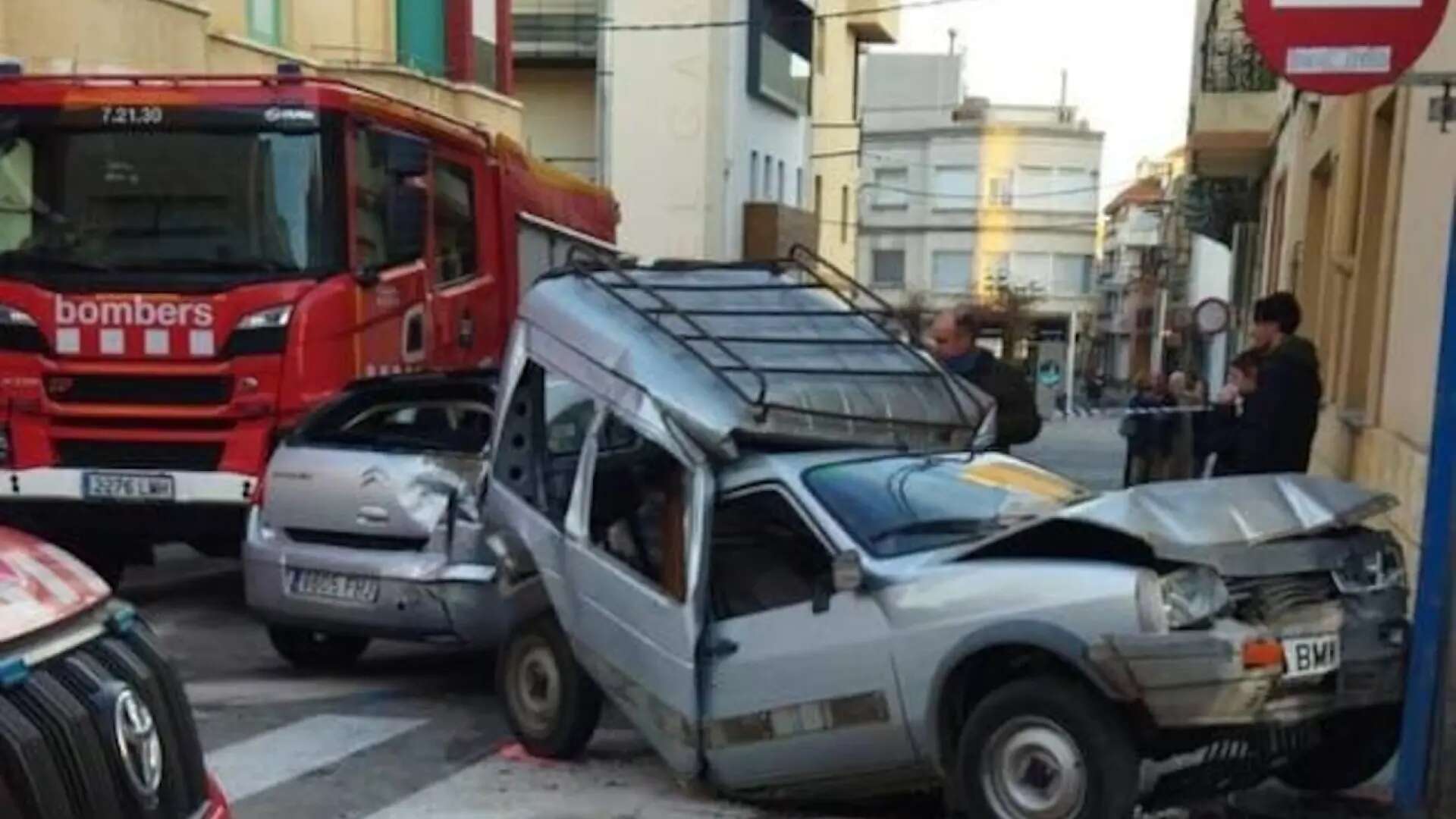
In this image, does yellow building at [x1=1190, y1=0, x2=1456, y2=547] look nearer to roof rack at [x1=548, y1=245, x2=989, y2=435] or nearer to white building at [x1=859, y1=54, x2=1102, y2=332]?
roof rack at [x1=548, y1=245, x2=989, y2=435]

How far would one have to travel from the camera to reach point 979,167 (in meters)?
73.1

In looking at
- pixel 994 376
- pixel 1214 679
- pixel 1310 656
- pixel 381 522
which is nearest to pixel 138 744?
pixel 1214 679

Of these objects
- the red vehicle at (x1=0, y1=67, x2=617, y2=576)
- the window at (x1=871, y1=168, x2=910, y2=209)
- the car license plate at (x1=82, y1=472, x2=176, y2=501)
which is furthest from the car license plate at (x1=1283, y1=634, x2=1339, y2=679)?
the window at (x1=871, y1=168, x2=910, y2=209)

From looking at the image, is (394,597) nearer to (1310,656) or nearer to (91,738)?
(1310,656)

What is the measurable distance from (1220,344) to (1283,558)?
26397 mm

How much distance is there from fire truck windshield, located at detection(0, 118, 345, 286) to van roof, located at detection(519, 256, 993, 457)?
9.11 ft

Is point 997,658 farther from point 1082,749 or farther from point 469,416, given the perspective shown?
Answer: point 469,416

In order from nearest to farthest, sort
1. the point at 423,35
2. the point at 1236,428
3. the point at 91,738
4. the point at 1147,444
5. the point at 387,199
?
the point at 91,738
the point at 1236,428
the point at 387,199
the point at 1147,444
the point at 423,35

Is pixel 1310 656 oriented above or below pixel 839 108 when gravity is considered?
below

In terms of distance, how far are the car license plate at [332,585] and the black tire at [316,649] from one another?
0.74m

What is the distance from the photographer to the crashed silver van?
5.29 meters

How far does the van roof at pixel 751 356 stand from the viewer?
6.27 meters

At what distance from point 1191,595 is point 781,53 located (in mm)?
36214

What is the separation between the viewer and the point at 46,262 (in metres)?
9.58
